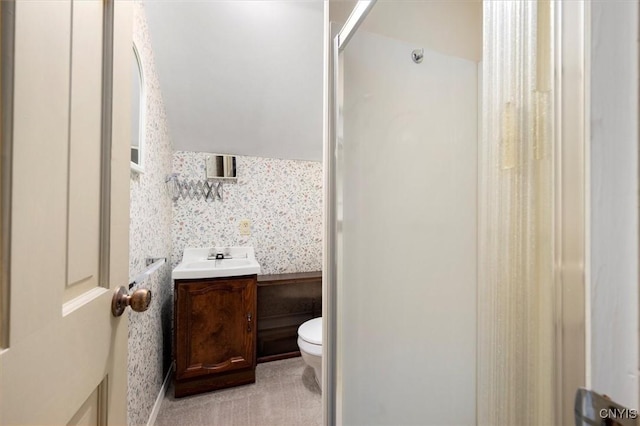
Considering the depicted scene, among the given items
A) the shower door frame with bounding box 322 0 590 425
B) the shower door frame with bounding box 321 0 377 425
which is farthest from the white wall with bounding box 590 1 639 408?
the shower door frame with bounding box 321 0 377 425

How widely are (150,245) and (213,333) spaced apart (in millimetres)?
711

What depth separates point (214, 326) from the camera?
5.64 ft

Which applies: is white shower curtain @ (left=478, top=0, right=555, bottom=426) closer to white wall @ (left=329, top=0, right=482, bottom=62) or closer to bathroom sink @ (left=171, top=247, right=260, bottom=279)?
white wall @ (left=329, top=0, right=482, bottom=62)

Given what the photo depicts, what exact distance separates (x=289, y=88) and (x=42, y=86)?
5.55ft

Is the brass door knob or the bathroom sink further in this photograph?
the bathroom sink

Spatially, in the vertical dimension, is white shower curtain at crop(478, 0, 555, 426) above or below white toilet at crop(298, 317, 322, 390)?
above

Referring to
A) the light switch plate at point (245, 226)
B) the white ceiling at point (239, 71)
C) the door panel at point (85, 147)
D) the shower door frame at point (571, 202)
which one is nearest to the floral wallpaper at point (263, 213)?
the light switch plate at point (245, 226)

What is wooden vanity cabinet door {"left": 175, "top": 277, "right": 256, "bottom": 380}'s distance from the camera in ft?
5.41

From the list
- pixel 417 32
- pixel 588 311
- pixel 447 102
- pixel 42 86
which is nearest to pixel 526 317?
pixel 588 311

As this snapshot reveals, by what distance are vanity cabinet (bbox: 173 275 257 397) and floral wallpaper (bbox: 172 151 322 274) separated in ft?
2.03

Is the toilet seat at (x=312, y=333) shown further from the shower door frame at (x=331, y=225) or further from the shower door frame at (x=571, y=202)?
the shower door frame at (x=571, y=202)

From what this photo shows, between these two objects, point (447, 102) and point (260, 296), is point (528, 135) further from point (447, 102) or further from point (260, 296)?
point (260, 296)

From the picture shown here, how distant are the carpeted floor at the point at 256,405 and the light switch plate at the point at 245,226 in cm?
114

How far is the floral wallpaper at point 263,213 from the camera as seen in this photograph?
222cm
